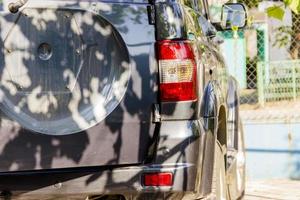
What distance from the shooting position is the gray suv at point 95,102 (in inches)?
159

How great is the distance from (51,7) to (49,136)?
2.41 feet

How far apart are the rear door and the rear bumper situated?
63 millimetres

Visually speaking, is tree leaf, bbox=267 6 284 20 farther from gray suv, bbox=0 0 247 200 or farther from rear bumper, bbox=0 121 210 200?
rear bumper, bbox=0 121 210 200

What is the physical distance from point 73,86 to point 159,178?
72 centimetres

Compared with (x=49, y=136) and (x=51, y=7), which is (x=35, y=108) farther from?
(x=51, y=7)

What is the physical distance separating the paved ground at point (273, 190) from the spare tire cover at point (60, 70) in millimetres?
4280

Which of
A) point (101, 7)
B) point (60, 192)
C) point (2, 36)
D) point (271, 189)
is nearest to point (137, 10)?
point (101, 7)

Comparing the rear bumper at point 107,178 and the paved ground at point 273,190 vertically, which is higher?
the rear bumper at point 107,178

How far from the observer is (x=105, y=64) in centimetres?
412

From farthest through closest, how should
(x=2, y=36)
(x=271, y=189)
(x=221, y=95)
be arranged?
(x=271, y=189) < (x=221, y=95) < (x=2, y=36)

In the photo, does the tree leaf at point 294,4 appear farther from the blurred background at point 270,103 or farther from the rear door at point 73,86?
the blurred background at point 270,103

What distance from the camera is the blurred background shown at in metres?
8.92

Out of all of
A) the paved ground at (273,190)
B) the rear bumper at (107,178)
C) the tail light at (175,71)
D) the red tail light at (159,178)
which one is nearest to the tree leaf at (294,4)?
the tail light at (175,71)

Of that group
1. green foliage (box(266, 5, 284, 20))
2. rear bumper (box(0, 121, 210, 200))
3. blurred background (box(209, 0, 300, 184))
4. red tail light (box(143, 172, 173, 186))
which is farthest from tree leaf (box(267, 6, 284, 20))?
blurred background (box(209, 0, 300, 184))
